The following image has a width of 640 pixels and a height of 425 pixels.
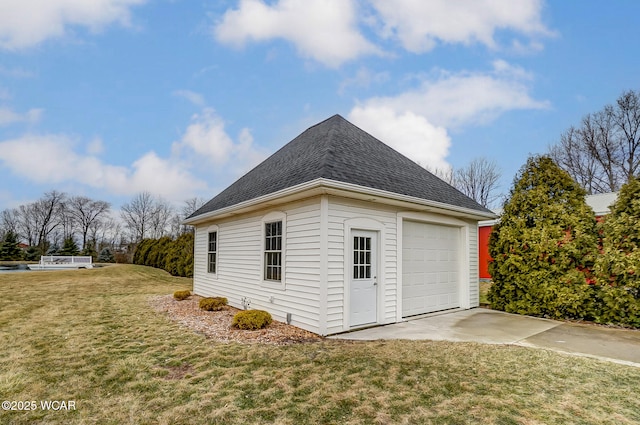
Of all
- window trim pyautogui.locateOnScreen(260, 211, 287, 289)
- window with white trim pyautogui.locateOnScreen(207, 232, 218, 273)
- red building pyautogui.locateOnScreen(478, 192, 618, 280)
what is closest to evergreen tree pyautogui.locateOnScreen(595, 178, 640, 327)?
red building pyautogui.locateOnScreen(478, 192, 618, 280)

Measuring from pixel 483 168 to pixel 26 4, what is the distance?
2766 cm

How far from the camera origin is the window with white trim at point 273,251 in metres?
7.31

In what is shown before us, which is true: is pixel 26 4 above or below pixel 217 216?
above

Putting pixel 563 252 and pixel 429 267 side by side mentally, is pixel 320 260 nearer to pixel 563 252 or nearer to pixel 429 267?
pixel 429 267

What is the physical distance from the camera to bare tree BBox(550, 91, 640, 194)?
68.4 ft

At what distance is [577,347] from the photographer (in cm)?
532

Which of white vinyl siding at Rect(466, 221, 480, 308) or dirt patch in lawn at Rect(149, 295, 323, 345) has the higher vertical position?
white vinyl siding at Rect(466, 221, 480, 308)

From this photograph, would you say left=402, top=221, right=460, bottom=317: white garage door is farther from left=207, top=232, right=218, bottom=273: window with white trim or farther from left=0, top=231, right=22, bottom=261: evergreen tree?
left=0, top=231, right=22, bottom=261: evergreen tree

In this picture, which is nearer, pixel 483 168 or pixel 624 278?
pixel 624 278

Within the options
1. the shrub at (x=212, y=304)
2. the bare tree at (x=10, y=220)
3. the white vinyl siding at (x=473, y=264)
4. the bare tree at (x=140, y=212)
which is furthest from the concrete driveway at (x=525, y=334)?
the bare tree at (x=10, y=220)

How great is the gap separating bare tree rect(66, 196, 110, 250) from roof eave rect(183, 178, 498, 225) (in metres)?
42.0

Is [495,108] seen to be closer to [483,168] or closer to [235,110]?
[235,110]

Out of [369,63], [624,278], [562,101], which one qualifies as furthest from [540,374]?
[562,101]

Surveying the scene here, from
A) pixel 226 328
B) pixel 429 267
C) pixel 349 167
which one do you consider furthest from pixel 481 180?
pixel 226 328
